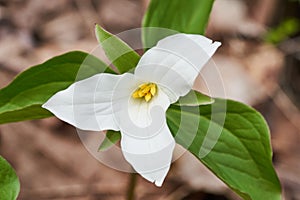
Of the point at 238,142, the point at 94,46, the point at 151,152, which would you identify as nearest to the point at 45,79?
the point at 151,152

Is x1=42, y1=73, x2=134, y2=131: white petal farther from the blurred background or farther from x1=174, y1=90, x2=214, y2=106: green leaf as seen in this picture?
the blurred background

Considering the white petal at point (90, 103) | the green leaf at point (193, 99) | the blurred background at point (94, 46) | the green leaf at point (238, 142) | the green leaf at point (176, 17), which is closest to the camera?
the white petal at point (90, 103)

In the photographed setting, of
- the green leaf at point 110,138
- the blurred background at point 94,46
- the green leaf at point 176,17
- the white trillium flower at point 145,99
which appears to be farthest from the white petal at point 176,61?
the blurred background at point 94,46

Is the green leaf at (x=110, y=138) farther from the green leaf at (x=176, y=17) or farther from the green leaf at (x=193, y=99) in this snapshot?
the green leaf at (x=176, y=17)

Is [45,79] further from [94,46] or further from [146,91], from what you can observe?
[94,46]

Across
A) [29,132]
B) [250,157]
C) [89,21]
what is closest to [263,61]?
[89,21]

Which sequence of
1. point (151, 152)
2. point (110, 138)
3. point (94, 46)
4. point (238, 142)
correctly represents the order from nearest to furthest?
point (151, 152)
point (110, 138)
point (238, 142)
point (94, 46)

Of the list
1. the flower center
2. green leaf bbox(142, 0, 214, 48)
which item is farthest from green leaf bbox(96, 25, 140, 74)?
green leaf bbox(142, 0, 214, 48)
